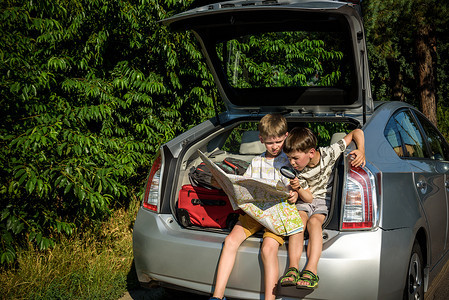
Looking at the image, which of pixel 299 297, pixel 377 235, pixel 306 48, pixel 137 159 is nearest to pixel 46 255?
pixel 137 159

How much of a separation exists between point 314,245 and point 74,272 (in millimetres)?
2478

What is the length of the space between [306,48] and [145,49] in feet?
7.48

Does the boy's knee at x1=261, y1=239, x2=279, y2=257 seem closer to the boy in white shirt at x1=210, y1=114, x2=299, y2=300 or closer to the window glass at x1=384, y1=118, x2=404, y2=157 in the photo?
the boy in white shirt at x1=210, y1=114, x2=299, y2=300

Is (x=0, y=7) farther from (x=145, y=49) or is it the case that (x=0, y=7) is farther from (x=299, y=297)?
(x=299, y=297)

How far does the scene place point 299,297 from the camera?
279 cm

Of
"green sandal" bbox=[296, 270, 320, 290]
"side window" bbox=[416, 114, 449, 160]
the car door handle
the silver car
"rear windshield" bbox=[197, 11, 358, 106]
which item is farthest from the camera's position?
"side window" bbox=[416, 114, 449, 160]

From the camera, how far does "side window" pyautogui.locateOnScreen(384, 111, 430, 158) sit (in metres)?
3.50

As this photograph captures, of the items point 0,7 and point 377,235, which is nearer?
point 377,235

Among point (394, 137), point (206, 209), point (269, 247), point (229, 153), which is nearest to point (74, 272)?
point (206, 209)

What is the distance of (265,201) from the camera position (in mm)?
3102

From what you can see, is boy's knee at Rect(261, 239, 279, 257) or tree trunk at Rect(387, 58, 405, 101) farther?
tree trunk at Rect(387, 58, 405, 101)

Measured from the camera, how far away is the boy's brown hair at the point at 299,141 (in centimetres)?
312

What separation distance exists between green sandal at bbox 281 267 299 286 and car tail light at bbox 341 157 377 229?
15.9 inches

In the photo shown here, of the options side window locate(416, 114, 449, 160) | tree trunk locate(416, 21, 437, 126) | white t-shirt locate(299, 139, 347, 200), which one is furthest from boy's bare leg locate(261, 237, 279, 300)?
tree trunk locate(416, 21, 437, 126)
